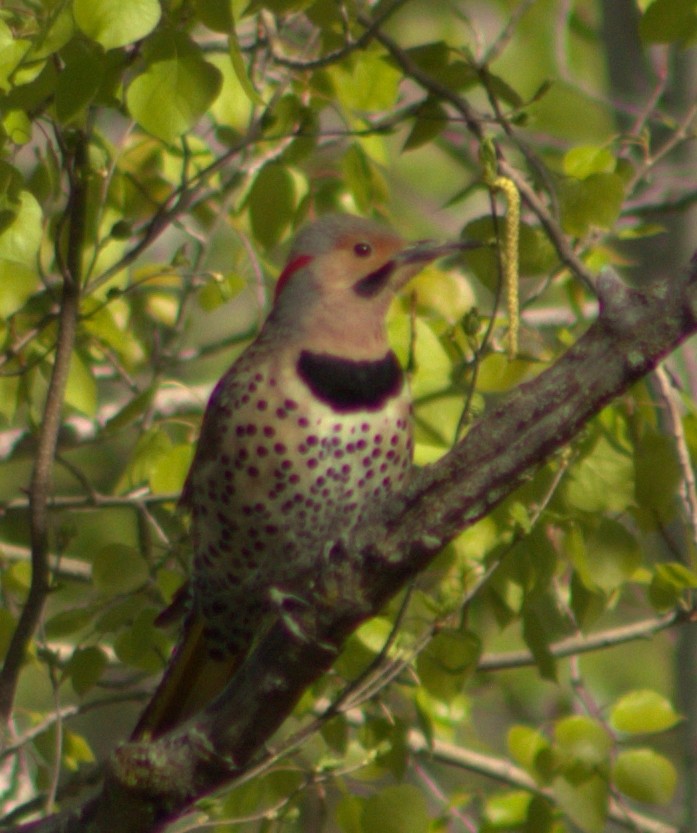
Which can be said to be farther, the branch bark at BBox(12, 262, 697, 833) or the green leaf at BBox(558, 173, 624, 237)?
the green leaf at BBox(558, 173, 624, 237)

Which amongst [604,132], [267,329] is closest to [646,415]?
[267,329]

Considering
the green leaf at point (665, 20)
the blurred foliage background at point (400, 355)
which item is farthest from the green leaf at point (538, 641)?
the green leaf at point (665, 20)

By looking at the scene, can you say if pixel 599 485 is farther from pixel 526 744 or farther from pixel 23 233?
pixel 23 233

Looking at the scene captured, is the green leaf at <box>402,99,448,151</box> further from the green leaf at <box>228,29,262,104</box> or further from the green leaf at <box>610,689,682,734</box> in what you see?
the green leaf at <box>610,689,682,734</box>

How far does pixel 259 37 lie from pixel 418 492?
1.66 m

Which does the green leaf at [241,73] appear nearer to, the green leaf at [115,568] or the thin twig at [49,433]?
the thin twig at [49,433]

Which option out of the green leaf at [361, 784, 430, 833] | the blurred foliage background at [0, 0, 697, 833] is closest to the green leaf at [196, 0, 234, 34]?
the blurred foliage background at [0, 0, 697, 833]

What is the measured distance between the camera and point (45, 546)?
2861 mm

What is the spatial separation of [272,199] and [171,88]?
0.75m

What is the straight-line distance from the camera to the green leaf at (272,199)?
3.25 meters

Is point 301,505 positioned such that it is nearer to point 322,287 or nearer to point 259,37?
point 322,287

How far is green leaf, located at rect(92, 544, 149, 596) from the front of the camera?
9.76 feet

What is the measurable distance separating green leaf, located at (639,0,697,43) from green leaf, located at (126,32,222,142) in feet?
2.73

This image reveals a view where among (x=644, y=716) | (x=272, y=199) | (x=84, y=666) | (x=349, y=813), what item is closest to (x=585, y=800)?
(x=644, y=716)
